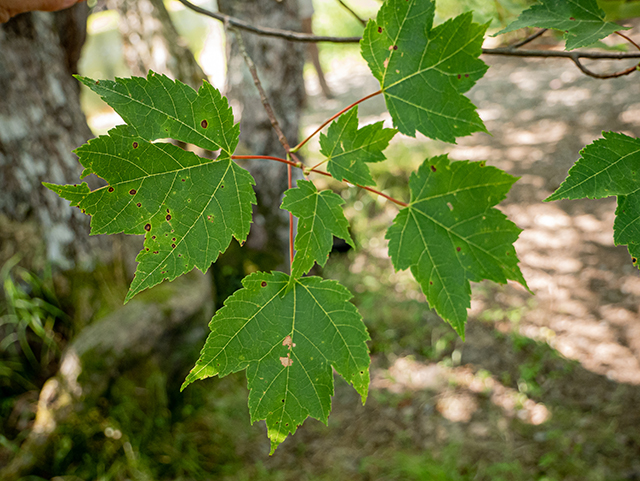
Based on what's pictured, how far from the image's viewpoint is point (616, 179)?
75 cm

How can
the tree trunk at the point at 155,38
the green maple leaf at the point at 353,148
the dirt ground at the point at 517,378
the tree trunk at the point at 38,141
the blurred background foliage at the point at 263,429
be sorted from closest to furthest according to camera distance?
1. the green maple leaf at the point at 353,148
2. the tree trunk at the point at 38,141
3. the blurred background foliage at the point at 263,429
4. the dirt ground at the point at 517,378
5. the tree trunk at the point at 155,38

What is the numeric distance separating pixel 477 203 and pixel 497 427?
2.59m

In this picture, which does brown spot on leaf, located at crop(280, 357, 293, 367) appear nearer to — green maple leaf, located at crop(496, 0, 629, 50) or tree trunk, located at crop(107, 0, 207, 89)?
green maple leaf, located at crop(496, 0, 629, 50)

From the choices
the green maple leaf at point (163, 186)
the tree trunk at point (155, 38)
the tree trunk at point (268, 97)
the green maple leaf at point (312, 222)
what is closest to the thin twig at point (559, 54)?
the green maple leaf at point (312, 222)

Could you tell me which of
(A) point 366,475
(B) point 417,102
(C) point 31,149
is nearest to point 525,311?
(A) point 366,475

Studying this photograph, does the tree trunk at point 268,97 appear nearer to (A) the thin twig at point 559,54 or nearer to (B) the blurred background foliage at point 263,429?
(B) the blurred background foliage at point 263,429

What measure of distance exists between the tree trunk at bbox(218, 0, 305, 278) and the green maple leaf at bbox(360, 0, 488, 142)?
2297 mm

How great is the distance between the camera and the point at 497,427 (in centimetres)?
285

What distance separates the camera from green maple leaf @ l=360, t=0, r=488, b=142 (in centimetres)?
79

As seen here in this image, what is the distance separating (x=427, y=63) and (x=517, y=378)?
3.00 metres

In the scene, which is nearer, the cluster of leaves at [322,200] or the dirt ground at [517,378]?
the cluster of leaves at [322,200]

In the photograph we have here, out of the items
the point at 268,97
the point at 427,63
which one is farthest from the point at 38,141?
the point at 427,63

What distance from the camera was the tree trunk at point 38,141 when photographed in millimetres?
2324

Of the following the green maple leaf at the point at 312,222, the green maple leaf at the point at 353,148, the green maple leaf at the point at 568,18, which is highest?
the green maple leaf at the point at 568,18
